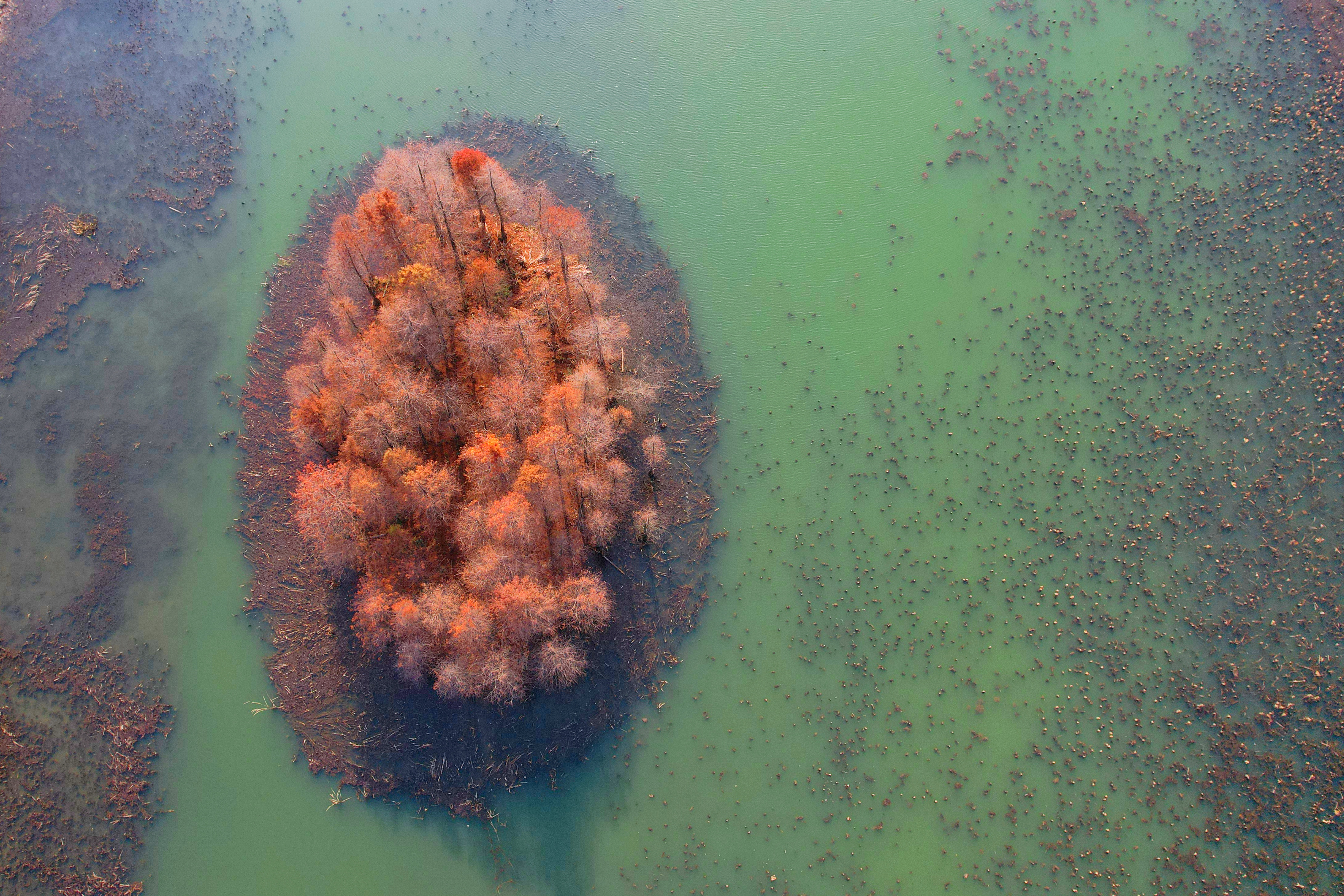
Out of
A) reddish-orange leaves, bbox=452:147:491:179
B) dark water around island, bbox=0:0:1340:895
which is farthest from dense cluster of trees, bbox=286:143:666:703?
dark water around island, bbox=0:0:1340:895

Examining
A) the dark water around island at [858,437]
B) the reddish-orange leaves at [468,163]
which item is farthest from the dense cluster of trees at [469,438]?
the dark water around island at [858,437]

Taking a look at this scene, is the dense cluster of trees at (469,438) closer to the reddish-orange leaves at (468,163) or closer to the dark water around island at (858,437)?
the reddish-orange leaves at (468,163)

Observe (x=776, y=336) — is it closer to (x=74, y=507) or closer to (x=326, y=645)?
(x=326, y=645)

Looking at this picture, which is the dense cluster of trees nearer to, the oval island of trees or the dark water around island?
the oval island of trees

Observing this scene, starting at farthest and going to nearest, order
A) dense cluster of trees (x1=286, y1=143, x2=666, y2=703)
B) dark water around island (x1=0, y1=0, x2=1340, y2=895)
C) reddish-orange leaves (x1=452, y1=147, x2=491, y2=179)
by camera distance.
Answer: reddish-orange leaves (x1=452, y1=147, x2=491, y2=179)
dark water around island (x1=0, y1=0, x2=1340, y2=895)
dense cluster of trees (x1=286, y1=143, x2=666, y2=703)

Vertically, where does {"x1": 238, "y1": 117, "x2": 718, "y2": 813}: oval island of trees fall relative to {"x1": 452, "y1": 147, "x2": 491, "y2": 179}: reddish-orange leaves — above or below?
below

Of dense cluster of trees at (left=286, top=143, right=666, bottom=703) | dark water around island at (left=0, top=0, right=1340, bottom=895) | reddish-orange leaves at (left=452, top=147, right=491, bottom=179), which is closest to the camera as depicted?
dense cluster of trees at (left=286, top=143, right=666, bottom=703)
